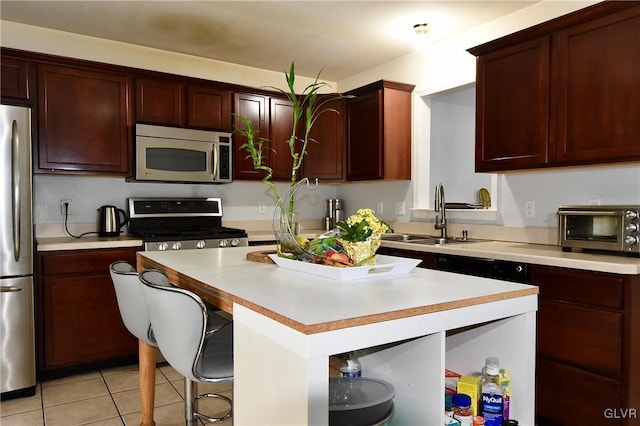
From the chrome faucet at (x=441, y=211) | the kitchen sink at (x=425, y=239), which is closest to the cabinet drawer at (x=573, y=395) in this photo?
the kitchen sink at (x=425, y=239)

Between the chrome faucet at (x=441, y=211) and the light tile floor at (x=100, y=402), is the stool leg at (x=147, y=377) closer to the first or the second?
the light tile floor at (x=100, y=402)

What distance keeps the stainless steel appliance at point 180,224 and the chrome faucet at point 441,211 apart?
1.50 metres

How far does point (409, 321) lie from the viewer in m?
1.15

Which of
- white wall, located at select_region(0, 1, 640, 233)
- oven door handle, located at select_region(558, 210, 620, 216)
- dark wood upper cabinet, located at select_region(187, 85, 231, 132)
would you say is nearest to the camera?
oven door handle, located at select_region(558, 210, 620, 216)

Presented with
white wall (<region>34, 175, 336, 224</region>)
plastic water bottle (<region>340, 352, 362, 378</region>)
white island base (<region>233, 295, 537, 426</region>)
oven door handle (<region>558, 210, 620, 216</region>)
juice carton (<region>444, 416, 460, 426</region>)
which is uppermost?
white wall (<region>34, 175, 336, 224</region>)

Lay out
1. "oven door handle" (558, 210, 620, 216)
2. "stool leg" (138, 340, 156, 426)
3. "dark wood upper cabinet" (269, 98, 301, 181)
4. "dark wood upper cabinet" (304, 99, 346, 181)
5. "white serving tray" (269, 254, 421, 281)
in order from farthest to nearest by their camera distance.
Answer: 1. "dark wood upper cabinet" (304, 99, 346, 181)
2. "dark wood upper cabinet" (269, 98, 301, 181)
3. "oven door handle" (558, 210, 620, 216)
4. "stool leg" (138, 340, 156, 426)
5. "white serving tray" (269, 254, 421, 281)

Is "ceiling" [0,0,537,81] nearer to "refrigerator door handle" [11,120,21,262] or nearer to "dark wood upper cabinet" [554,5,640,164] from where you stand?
"dark wood upper cabinet" [554,5,640,164]

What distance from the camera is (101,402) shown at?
266 cm

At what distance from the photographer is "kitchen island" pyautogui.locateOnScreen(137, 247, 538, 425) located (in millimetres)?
1025

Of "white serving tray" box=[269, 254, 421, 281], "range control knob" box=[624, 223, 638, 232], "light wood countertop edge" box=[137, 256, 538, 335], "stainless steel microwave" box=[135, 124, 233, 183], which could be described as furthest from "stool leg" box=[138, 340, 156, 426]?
"range control knob" box=[624, 223, 638, 232]

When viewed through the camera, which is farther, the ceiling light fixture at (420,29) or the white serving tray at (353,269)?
the ceiling light fixture at (420,29)

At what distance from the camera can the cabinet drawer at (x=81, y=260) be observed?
294cm

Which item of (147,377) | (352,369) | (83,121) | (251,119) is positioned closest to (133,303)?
(147,377)

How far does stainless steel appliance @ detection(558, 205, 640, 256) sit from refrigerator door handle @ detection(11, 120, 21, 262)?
3.10m
